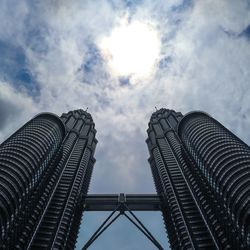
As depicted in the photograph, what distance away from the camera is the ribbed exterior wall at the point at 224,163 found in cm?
6931

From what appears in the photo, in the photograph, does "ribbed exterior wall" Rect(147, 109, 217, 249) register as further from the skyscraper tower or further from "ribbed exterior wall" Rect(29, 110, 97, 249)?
"ribbed exterior wall" Rect(29, 110, 97, 249)

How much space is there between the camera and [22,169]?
80.9 meters

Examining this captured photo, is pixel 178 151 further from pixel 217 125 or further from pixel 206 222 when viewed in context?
pixel 206 222

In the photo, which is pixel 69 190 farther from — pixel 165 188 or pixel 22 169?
pixel 165 188

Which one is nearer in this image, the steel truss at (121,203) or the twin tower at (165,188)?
the twin tower at (165,188)

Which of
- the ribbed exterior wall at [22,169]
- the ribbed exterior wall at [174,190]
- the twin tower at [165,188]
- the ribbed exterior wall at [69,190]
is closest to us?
the ribbed exterior wall at [22,169]

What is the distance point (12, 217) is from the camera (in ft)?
236

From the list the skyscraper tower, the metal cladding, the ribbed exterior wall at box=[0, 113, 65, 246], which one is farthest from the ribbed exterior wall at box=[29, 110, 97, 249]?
the skyscraper tower

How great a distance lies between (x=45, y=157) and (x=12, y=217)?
26087 mm

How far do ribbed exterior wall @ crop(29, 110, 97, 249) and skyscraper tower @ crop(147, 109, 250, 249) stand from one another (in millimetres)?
29546

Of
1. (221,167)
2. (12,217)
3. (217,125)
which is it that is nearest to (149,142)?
(217,125)

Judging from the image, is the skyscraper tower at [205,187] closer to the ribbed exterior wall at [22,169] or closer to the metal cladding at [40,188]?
the metal cladding at [40,188]

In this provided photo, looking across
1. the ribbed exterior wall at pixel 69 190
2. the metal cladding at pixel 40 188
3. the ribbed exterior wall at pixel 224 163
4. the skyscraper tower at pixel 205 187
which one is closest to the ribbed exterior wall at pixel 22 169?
the metal cladding at pixel 40 188

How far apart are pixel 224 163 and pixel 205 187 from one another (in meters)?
14.9
